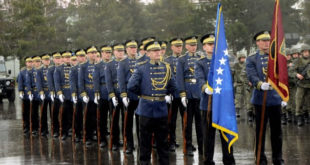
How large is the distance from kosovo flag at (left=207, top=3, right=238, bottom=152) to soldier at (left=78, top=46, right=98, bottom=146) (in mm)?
4637

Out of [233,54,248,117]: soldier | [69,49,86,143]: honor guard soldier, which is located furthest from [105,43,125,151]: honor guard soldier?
[233,54,248,117]: soldier

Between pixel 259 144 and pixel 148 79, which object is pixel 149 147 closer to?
pixel 148 79

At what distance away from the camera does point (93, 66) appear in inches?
491

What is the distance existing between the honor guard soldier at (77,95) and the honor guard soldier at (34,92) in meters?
1.99

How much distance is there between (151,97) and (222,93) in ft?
3.65

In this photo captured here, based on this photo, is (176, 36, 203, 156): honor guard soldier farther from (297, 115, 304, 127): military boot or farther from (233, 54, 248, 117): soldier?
(233, 54, 248, 117): soldier

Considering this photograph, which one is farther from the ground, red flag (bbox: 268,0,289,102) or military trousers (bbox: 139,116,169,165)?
red flag (bbox: 268,0,289,102)

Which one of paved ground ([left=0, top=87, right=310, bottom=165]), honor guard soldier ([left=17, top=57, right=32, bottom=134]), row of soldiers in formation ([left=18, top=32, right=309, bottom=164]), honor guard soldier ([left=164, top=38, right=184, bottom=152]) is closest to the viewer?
row of soldiers in formation ([left=18, top=32, right=309, bottom=164])

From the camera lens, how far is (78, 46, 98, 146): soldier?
1248cm

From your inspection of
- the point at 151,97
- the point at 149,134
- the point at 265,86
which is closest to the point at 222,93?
the point at 265,86

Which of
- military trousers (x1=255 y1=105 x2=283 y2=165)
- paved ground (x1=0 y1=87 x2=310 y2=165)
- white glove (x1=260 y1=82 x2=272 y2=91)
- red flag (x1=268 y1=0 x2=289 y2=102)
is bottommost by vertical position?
paved ground (x1=0 y1=87 x2=310 y2=165)

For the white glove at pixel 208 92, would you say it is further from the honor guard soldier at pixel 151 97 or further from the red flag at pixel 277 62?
the red flag at pixel 277 62

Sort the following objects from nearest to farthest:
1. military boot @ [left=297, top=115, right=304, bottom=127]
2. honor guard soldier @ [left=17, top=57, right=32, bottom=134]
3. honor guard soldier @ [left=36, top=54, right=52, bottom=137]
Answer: military boot @ [left=297, top=115, right=304, bottom=127]
honor guard soldier @ [left=36, top=54, right=52, bottom=137]
honor guard soldier @ [left=17, top=57, right=32, bottom=134]

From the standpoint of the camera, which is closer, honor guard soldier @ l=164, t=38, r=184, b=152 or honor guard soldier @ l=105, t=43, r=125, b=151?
honor guard soldier @ l=164, t=38, r=184, b=152
